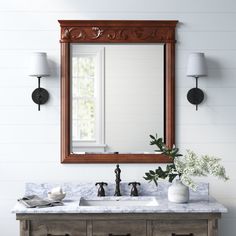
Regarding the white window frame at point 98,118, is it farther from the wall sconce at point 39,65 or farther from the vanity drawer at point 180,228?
the vanity drawer at point 180,228

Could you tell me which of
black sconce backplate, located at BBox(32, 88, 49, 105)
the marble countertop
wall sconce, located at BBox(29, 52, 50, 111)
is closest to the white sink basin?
the marble countertop

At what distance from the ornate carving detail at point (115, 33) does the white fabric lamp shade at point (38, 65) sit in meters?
0.22

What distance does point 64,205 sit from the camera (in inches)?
163

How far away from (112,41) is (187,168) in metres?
1.10

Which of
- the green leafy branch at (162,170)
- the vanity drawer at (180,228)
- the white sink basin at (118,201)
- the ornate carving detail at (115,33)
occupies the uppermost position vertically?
the ornate carving detail at (115,33)

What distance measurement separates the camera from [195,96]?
4523 millimetres

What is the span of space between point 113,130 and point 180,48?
0.79 metres

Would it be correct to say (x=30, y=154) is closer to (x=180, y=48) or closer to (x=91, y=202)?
(x=91, y=202)

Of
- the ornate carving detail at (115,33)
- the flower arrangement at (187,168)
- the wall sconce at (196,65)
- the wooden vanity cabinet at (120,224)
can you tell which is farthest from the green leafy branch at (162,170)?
the ornate carving detail at (115,33)

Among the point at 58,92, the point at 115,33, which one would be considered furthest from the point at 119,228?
the point at 115,33

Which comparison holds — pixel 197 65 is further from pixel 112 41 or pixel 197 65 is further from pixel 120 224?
pixel 120 224

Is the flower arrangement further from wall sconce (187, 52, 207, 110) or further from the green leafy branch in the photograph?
wall sconce (187, 52, 207, 110)

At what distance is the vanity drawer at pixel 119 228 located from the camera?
13.3 feet

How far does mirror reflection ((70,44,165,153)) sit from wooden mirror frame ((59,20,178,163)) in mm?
42
